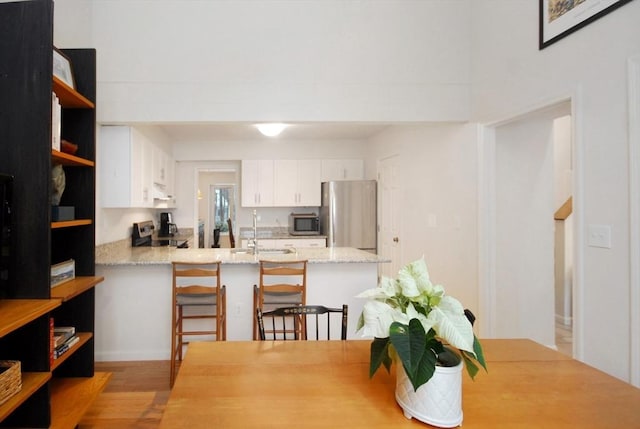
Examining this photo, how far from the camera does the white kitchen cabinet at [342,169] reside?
5.40m

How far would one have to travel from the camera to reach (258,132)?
4875 mm

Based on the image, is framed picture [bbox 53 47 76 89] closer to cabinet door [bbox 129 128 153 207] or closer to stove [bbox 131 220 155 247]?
cabinet door [bbox 129 128 153 207]

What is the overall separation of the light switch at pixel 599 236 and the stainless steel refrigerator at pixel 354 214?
11.0ft

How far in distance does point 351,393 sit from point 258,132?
4397 millimetres

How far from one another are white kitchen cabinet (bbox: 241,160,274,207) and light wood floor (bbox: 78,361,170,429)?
2.97 metres

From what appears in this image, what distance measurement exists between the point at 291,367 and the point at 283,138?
4635mm

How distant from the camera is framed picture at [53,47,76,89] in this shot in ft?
6.09

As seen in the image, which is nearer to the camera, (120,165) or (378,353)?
(378,353)

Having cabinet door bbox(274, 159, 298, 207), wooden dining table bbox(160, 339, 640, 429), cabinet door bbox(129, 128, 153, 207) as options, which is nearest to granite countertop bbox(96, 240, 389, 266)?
cabinet door bbox(129, 128, 153, 207)

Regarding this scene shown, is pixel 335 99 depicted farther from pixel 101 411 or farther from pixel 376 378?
pixel 101 411

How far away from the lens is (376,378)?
3.47 feet

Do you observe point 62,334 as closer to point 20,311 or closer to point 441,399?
point 20,311

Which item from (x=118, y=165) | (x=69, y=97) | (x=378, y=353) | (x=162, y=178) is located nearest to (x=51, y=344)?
(x=69, y=97)

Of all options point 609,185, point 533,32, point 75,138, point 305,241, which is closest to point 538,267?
point 609,185
